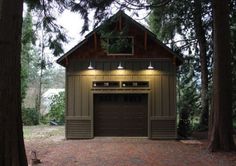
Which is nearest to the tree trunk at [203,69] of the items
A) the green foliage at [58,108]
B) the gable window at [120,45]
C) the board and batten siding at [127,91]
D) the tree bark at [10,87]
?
the board and batten siding at [127,91]

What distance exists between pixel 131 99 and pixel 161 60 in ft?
8.30

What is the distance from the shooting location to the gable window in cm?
1934

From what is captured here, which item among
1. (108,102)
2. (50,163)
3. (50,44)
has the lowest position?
(50,163)

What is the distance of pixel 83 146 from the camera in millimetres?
17703

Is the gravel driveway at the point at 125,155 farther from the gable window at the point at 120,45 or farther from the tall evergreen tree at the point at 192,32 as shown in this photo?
the tall evergreen tree at the point at 192,32

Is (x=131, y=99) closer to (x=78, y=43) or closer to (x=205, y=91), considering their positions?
(x=78, y=43)

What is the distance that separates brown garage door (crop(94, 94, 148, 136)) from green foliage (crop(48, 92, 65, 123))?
477 inches

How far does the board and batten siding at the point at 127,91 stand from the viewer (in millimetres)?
21094

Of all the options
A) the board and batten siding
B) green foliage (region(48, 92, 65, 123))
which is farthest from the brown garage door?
green foliage (region(48, 92, 65, 123))

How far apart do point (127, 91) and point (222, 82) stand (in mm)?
6692

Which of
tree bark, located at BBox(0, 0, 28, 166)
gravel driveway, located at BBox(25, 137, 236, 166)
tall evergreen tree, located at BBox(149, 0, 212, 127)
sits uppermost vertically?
tall evergreen tree, located at BBox(149, 0, 212, 127)

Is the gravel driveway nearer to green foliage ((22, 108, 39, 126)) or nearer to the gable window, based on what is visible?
the gable window

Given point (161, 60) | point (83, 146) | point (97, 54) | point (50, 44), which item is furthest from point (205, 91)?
point (50, 44)

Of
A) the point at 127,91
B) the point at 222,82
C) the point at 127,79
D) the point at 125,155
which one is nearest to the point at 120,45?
the point at 127,79
